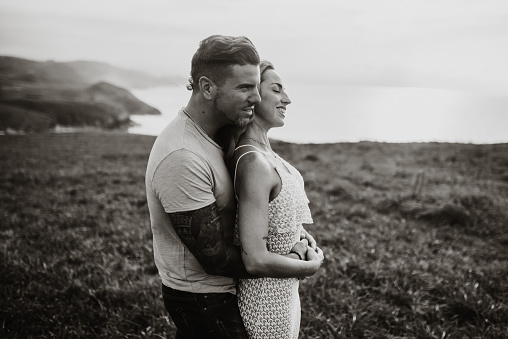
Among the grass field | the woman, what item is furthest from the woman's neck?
the grass field

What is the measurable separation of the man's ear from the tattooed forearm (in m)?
0.63

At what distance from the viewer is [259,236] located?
79.0 inches

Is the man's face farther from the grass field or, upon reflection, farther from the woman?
the grass field

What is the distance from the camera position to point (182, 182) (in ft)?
6.10

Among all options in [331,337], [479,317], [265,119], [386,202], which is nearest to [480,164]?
[386,202]

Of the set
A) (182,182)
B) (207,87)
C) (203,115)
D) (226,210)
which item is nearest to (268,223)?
(226,210)

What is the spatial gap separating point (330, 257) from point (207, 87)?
15.4 ft

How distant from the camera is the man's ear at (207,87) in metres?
2.07

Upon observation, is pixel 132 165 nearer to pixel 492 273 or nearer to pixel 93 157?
pixel 93 157

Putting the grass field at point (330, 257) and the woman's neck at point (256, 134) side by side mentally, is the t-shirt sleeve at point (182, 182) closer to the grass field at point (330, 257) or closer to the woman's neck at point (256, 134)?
the woman's neck at point (256, 134)

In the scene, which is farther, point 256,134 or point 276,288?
point 256,134

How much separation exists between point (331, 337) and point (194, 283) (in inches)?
98.0

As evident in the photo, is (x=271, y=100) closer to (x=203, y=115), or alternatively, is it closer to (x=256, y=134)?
(x=256, y=134)

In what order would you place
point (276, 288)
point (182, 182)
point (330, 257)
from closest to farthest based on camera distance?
1. point (182, 182)
2. point (276, 288)
3. point (330, 257)
